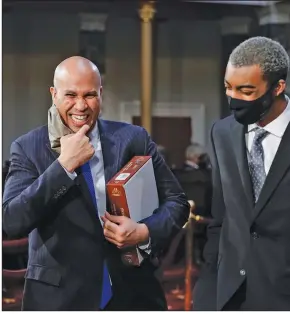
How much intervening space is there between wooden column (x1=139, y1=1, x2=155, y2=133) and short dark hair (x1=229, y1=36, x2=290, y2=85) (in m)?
0.49

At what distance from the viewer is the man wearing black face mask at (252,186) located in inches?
40.6

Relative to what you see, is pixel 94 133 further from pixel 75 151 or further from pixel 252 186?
pixel 252 186

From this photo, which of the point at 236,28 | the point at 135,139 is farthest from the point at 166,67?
the point at 135,139

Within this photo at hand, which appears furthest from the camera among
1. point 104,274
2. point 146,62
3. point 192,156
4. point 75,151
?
point 146,62

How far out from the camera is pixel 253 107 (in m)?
1.04

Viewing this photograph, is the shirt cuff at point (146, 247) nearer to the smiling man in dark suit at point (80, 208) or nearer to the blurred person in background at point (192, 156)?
the smiling man in dark suit at point (80, 208)

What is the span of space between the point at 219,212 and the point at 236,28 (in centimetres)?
86

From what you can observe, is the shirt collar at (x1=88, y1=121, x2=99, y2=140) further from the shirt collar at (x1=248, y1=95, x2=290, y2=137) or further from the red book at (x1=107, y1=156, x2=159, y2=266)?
the shirt collar at (x1=248, y1=95, x2=290, y2=137)

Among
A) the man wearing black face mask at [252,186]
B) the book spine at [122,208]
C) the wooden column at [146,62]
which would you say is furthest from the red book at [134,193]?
the wooden column at [146,62]

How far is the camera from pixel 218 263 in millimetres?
1122

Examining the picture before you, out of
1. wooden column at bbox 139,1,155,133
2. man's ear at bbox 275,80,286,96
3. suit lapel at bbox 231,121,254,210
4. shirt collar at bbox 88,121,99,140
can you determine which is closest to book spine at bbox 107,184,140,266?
shirt collar at bbox 88,121,99,140

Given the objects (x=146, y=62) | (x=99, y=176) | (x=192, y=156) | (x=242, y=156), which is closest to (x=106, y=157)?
(x=99, y=176)

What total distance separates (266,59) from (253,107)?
0.09 m

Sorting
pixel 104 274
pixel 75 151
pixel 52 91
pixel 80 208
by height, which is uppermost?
pixel 52 91
